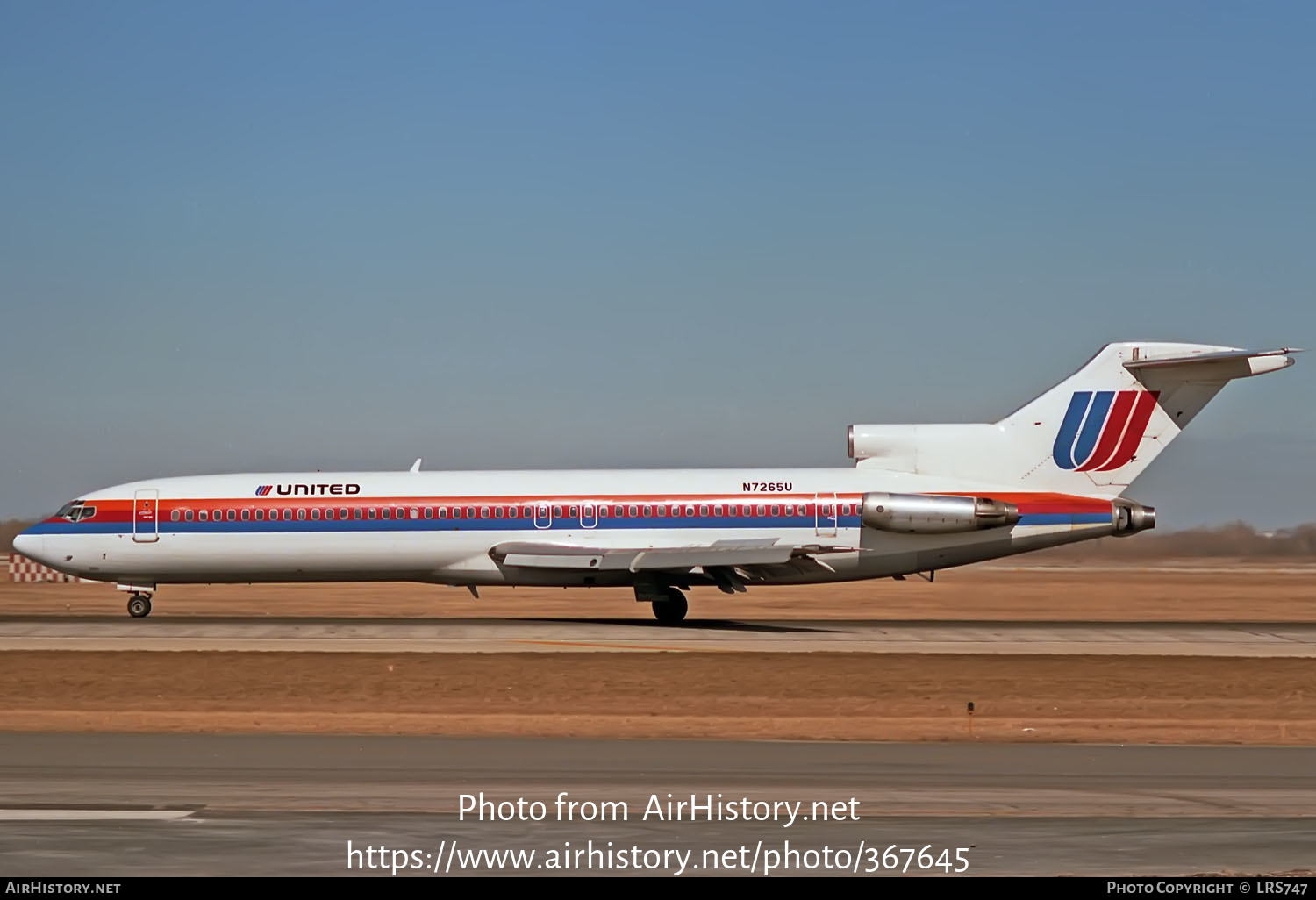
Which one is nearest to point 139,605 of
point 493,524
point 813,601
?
point 493,524

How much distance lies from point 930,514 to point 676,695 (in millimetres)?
15097

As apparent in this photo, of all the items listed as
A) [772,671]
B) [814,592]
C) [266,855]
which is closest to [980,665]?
[772,671]

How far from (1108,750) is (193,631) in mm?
20539

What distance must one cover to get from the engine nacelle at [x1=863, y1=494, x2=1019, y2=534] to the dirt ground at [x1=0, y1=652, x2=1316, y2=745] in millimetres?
10106

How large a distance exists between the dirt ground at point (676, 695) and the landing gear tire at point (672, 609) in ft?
35.1

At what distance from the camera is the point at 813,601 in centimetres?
4791

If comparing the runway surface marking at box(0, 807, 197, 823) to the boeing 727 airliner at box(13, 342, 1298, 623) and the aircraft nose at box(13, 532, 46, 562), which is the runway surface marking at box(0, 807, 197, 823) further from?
the aircraft nose at box(13, 532, 46, 562)

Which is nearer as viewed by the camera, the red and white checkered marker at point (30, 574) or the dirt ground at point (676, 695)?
the dirt ground at point (676, 695)

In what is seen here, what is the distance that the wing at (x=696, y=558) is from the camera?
33.5 meters

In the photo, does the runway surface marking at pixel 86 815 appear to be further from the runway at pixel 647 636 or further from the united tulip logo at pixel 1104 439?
the united tulip logo at pixel 1104 439

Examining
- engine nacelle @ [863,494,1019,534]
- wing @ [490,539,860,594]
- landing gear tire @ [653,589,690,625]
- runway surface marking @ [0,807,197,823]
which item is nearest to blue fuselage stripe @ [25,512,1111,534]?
wing @ [490,539,860,594]

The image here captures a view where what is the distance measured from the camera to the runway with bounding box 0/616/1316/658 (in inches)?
1091

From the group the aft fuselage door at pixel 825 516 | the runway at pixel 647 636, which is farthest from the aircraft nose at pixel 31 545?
the aft fuselage door at pixel 825 516
